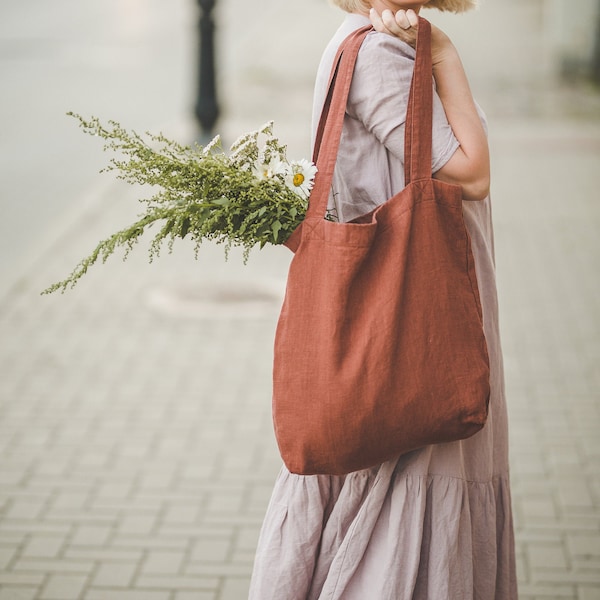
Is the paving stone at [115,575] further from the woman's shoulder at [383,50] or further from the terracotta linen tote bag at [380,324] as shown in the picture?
the woman's shoulder at [383,50]

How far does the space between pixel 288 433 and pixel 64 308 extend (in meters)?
4.77

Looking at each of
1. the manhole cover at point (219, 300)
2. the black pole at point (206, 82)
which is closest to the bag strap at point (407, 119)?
the manhole cover at point (219, 300)

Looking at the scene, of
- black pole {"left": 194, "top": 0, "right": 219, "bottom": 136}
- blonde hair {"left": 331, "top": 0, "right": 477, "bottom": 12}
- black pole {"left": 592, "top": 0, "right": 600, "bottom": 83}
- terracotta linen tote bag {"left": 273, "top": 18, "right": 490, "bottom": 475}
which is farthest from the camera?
black pole {"left": 592, "top": 0, "right": 600, "bottom": 83}

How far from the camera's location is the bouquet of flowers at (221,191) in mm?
2273

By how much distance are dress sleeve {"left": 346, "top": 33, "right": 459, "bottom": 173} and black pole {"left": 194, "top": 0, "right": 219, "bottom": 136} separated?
8984 mm

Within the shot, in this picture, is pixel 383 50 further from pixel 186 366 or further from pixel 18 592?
pixel 186 366

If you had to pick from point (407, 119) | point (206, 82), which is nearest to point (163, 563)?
point (407, 119)

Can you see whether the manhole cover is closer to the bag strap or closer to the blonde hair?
the blonde hair

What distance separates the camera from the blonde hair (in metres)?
2.49

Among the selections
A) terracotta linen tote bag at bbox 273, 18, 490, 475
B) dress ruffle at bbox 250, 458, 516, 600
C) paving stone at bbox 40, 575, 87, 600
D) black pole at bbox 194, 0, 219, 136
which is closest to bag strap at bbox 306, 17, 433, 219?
terracotta linen tote bag at bbox 273, 18, 490, 475

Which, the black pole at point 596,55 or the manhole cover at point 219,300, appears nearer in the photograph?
the manhole cover at point 219,300

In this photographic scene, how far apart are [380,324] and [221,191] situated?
0.47 metres

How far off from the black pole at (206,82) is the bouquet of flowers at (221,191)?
29.4ft

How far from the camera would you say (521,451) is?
4.83 m
